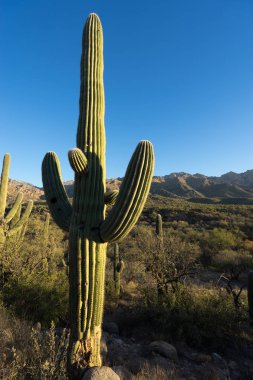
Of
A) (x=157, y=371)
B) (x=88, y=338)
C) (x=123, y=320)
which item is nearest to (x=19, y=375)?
(x=88, y=338)

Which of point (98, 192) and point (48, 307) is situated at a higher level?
point (98, 192)

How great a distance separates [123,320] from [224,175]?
115108mm

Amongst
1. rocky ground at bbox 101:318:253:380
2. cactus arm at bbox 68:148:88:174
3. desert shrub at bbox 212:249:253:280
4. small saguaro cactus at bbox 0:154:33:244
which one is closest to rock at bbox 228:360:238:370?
rocky ground at bbox 101:318:253:380

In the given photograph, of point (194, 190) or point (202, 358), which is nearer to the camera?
point (202, 358)

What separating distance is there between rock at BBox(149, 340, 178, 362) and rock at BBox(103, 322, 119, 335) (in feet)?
4.08

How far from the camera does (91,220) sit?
4.34 metres

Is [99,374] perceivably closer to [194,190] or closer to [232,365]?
[232,365]

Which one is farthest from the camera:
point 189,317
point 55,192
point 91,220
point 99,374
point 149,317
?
point 149,317

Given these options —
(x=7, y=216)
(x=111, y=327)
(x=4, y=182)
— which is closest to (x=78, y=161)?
(x=111, y=327)

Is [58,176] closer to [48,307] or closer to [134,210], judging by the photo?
[134,210]

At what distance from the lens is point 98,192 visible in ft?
14.8

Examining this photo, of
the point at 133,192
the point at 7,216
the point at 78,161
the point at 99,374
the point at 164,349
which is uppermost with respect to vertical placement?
the point at 78,161

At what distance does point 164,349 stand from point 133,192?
3533mm

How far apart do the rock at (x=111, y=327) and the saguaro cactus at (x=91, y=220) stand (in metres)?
2.79
